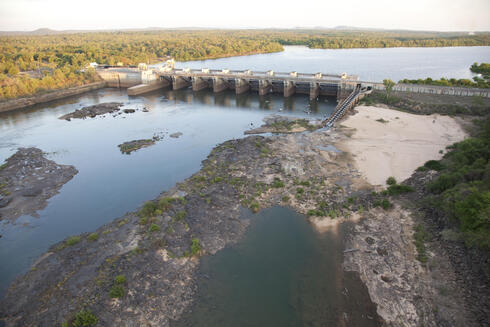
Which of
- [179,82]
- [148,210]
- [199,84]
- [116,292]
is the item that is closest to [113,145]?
[148,210]

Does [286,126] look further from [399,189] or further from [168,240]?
[168,240]

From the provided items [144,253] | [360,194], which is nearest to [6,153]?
[144,253]

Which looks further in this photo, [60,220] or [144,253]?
[60,220]

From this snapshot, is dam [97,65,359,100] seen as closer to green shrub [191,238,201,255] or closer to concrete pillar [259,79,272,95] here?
concrete pillar [259,79,272,95]

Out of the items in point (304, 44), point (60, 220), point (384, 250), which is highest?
point (304, 44)

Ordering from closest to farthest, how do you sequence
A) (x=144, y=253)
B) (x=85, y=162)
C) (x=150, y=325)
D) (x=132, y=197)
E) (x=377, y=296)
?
(x=150, y=325), (x=377, y=296), (x=144, y=253), (x=132, y=197), (x=85, y=162)

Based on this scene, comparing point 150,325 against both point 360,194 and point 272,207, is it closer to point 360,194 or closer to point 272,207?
point 272,207

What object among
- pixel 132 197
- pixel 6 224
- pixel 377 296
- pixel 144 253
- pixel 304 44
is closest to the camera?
pixel 377 296

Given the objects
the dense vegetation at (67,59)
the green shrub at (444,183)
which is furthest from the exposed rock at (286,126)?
the dense vegetation at (67,59)
